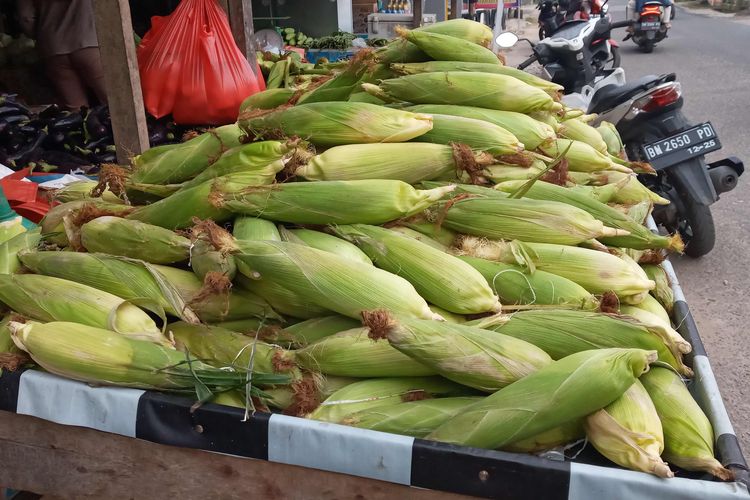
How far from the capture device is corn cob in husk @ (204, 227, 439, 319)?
157 cm

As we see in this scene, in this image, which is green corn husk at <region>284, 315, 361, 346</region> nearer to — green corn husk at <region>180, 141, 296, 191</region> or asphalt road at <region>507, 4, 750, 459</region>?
green corn husk at <region>180, 141, 296, 191</region>

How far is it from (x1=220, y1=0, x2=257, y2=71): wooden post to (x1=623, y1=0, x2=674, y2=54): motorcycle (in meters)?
11.8

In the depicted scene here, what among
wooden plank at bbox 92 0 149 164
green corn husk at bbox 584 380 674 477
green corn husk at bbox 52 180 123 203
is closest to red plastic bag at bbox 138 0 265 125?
wooden plank at bbox 92 0 149 164

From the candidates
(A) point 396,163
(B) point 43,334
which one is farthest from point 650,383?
(B) point 43,334

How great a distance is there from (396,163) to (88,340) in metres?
1.03

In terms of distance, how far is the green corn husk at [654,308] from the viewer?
1.86 meters

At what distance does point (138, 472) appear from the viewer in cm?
151

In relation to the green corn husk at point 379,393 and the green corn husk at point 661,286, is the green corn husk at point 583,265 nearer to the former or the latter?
the green corn husk at point 661,286

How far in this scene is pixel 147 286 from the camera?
171cm

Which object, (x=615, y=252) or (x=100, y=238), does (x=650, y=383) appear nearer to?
(x=615, y=252)

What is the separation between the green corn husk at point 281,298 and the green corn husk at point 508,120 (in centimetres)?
102

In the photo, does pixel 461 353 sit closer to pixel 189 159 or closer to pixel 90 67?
pixel 189 159

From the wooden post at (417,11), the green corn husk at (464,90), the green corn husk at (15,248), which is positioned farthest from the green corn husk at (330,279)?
the wooden post at (417,11)

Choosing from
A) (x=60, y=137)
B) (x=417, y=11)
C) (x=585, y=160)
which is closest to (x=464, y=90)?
(x=585, y=160)
